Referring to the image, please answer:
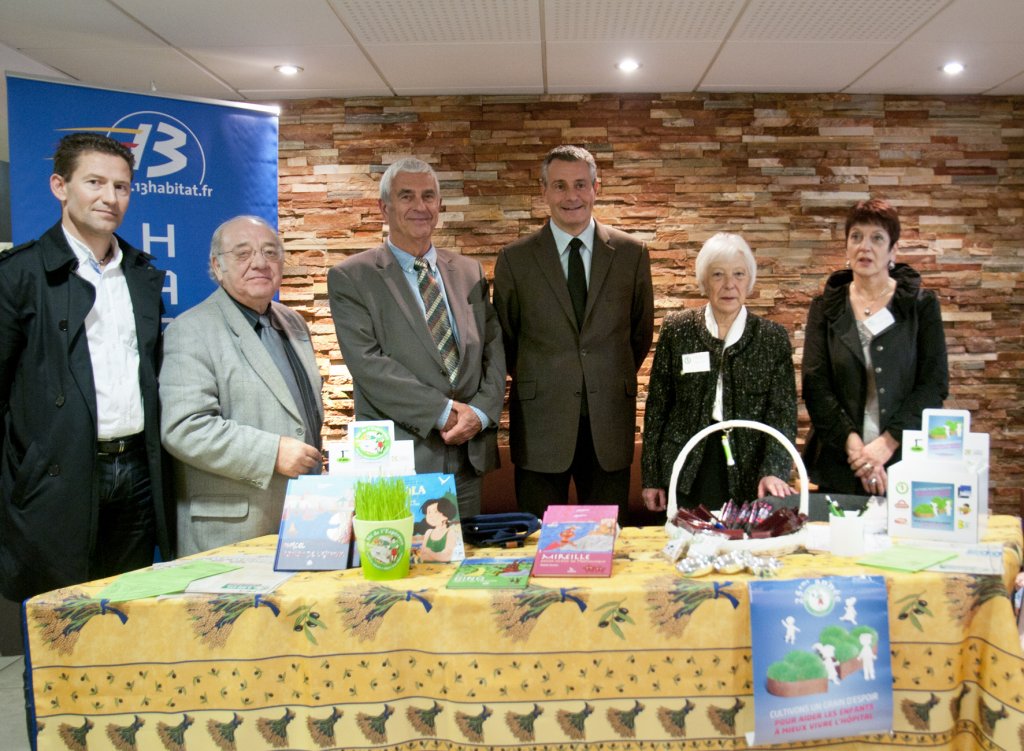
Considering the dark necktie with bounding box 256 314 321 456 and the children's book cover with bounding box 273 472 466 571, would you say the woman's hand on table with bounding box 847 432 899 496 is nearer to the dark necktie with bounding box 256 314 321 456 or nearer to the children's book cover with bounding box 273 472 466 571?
the children's book cover with bounding box 273 472 466 571

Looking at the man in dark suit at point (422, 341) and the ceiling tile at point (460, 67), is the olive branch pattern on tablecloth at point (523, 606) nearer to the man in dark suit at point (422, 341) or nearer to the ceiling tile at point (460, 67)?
the man in dark suit at point (422, 341)

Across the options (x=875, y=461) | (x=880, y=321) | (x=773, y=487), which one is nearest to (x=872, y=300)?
(x=880, y=321)

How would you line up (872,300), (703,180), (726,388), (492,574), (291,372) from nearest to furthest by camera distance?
(492,574), (291,372), (726,388), (872,300), (703,180)

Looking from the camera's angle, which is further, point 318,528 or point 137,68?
point 137,68

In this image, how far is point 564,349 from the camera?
281 cm

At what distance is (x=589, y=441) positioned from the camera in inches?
111

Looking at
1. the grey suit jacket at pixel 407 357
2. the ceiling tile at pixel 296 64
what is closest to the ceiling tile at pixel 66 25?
the ceiling tile at pixel 296 64

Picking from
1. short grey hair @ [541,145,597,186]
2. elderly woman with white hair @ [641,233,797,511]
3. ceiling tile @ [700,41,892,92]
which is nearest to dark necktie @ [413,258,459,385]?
short grey hair @ [541,145,597,186]

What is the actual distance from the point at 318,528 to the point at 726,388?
144cm

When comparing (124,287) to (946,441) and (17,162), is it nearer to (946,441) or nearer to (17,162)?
(17,162)

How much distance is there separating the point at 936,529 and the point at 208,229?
2.96 m

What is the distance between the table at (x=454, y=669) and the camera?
151cm

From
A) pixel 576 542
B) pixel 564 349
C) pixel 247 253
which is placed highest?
pixel 247 253

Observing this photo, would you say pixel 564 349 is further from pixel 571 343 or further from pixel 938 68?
pixel 938 68
